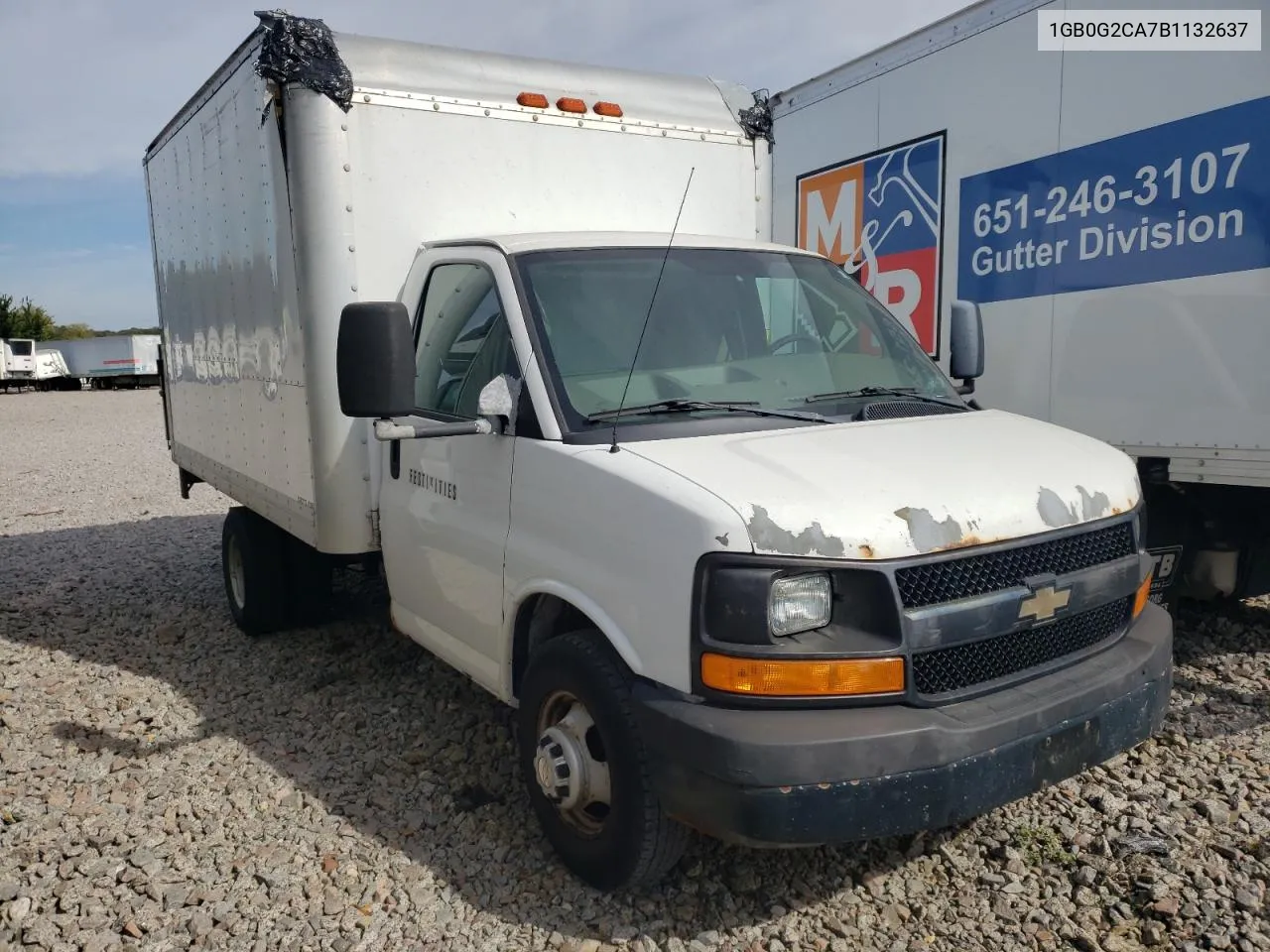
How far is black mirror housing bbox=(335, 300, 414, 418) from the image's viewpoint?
3227 millimetres

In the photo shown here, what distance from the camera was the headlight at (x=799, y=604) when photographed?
2.64 meters

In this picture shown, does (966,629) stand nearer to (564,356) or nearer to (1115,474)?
(1115,474)

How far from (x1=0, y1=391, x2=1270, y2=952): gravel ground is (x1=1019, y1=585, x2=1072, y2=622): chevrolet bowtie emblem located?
3.23 ft

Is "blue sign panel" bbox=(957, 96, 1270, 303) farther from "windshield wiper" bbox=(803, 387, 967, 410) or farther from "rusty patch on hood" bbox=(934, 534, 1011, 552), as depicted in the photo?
"rusty patch on hood" bbox=(934, 534, 1011, 552)

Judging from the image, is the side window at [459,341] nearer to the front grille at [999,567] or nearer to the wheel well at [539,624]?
the wheel well at [539,624]

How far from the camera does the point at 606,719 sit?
2.94 m

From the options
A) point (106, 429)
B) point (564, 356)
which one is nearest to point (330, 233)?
point (564, 356)

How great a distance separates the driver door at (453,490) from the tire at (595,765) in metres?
0.37

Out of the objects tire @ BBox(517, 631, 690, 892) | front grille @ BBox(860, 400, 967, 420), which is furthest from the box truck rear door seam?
tire @ BBox(517, 631, 690, 892)

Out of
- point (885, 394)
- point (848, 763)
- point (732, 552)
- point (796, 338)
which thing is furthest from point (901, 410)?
point (848, 763)

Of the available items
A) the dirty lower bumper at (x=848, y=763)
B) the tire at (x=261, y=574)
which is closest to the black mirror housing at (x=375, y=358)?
the dirty lower bumper at (x=848, y=763)

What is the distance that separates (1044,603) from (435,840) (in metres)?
2.25

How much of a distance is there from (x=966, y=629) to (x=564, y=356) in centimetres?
160

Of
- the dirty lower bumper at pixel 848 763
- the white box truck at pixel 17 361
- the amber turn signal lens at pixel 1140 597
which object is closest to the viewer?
the dirty lower bumper at pixel 848 763
